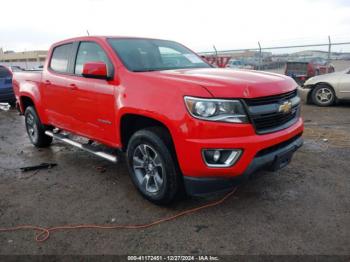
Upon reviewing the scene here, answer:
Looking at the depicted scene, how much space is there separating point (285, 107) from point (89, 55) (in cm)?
267

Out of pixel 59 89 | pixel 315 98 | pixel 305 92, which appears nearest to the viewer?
pixel 59 89

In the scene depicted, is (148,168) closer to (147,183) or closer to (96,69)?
(147,183)

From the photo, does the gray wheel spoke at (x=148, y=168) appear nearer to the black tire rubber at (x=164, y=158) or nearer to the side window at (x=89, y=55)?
the black tire rubber at (x=164, y=158)

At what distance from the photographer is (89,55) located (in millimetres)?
4430

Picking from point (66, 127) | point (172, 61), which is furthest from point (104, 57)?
point (66, 127)

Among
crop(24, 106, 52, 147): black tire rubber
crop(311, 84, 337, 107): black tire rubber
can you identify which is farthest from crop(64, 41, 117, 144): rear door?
crop(311, 84, 337, 107): black tire rubber

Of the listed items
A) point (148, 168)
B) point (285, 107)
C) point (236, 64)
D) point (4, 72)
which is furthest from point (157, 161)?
point (236, 64)

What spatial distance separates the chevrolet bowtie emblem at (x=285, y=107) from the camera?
332 centimetres

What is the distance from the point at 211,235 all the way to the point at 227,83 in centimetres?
145

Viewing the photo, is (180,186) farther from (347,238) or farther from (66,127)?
(66,127)

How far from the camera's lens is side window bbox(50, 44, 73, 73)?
4.91 meters

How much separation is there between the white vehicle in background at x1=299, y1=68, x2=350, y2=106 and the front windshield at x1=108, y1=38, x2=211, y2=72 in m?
6.18

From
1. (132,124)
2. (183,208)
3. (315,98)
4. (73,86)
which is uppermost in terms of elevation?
(73,86)

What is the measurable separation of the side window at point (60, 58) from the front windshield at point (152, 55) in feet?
3.48
